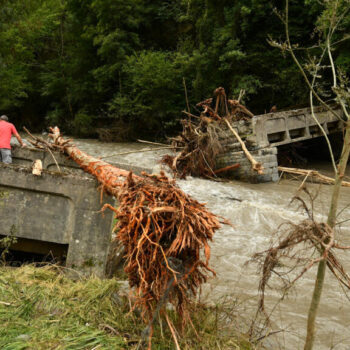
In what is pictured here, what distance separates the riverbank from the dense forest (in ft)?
43.6

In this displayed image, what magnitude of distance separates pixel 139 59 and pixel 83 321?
20.3 meters

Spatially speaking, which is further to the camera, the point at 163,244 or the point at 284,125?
the point at 284,125

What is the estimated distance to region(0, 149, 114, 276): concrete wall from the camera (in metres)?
4.74

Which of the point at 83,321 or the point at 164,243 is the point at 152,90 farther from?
the point at 164,243

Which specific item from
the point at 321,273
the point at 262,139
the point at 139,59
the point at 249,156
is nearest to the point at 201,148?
the point at 249,156

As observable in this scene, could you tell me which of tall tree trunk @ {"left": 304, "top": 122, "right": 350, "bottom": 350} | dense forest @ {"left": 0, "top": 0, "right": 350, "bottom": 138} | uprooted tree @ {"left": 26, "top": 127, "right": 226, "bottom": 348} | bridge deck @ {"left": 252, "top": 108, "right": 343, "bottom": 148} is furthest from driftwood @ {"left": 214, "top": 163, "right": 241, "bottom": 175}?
uprooted tree @ {"left": 26, "top": 127, "right": 226, "bottom": 348}

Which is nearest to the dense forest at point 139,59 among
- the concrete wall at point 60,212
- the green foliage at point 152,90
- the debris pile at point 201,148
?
the green foliage at point 152,90

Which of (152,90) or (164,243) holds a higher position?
(152,90)

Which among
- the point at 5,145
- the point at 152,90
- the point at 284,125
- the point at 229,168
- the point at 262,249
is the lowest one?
the point at 262,249

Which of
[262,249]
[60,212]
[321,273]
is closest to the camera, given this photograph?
[321,273]

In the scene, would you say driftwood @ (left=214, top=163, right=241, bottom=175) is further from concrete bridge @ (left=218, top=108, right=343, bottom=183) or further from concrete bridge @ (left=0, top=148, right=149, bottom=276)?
concrete bridge @ (left=0, top=148, right=149, bottom=276)

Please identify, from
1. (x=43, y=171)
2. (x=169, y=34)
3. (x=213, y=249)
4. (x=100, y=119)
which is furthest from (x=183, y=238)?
(x=169, y=34)

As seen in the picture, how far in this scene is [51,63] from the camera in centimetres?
2695

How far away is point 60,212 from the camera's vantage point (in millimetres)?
4883
